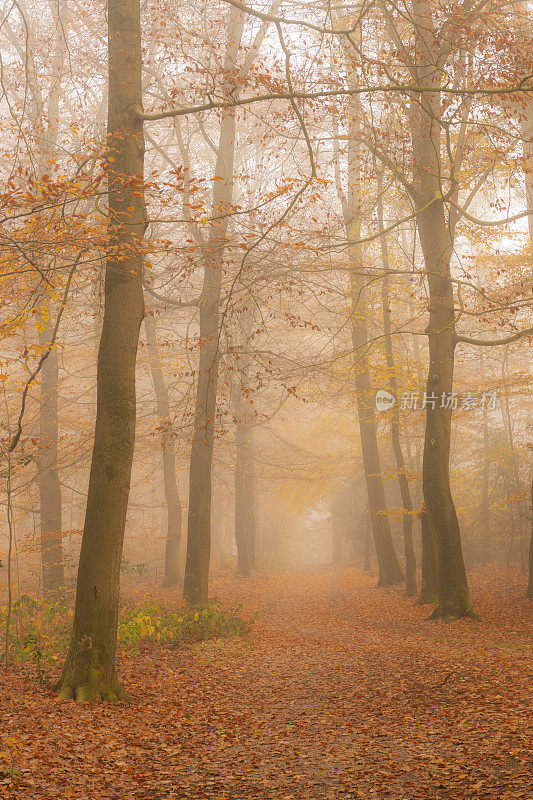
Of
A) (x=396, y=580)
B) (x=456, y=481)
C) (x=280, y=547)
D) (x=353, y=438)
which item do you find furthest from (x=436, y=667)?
(x=280, y=547)

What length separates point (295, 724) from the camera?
591 centimetres

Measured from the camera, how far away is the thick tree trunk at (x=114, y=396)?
631 cm

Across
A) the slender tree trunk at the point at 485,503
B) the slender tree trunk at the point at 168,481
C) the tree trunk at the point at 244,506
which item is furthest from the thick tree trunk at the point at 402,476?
the tree trunk at the point at 244,506

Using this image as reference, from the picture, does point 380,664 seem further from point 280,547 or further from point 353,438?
point 280,547

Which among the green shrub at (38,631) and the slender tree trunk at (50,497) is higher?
the slender tree trunk at (50,497)

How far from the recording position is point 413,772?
171 inches

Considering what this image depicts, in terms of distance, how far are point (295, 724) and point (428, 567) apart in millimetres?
8130

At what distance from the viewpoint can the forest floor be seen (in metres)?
4.22

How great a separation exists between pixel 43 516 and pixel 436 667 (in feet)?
36.2

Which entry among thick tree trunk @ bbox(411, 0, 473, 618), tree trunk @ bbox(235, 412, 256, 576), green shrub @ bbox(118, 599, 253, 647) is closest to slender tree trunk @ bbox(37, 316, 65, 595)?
green shrub @ bbox(118, 599, 253, 647)

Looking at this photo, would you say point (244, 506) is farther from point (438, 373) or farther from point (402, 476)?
point (438, 373)

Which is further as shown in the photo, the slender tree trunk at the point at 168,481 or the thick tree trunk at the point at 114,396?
the slender tree trunk at the point at 168,481

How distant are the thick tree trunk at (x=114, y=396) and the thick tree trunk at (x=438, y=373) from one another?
6.12 m

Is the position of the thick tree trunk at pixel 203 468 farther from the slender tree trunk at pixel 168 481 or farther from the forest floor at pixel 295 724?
the slender tree trunk at pixel 168 481
